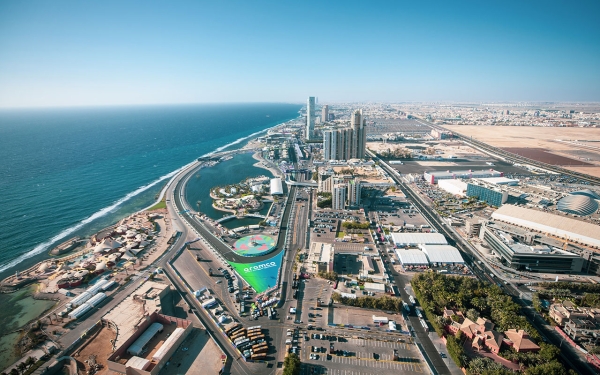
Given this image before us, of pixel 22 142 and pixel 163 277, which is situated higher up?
pixel 22 142

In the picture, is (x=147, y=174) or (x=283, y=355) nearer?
(x=283, y=355)

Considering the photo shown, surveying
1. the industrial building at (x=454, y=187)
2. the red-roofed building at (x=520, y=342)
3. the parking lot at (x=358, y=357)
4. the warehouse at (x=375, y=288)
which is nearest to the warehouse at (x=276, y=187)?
the warehouse at (x=375, y=288)

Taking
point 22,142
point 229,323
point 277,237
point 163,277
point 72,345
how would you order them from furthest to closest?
point 22,142
point 277,237
point 163,277
point 229,323
point 72,345

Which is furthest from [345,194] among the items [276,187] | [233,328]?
[233,328]

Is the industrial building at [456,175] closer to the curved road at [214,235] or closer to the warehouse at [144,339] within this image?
the curved road at [214,235]

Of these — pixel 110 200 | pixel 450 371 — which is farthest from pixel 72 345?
pixel 110 200

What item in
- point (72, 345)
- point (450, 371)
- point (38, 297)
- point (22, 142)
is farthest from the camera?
point (22, 142)

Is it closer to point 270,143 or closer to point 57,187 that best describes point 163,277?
point 57,187

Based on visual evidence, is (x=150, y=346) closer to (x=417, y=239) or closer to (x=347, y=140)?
(x=417, y=239)
